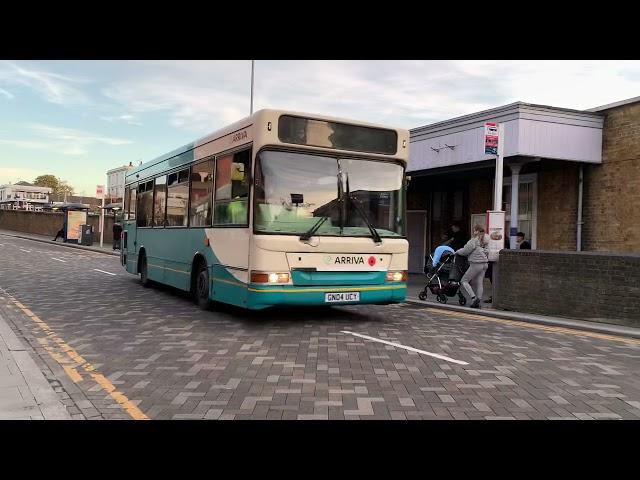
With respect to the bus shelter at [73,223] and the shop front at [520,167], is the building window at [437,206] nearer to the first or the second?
the shop front at [520,167]

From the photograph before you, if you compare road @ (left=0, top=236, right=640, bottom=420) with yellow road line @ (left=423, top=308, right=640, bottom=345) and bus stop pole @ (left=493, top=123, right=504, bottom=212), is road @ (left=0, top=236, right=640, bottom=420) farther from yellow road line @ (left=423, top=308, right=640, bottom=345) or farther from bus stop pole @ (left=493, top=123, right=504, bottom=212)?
bus stop pole @ (left=493, top=123, right=504, bottom=212)

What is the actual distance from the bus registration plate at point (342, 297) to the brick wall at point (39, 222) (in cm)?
3379

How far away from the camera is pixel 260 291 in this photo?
809 centimetres

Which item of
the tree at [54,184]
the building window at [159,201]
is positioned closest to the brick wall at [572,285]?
the building window at [159,201]

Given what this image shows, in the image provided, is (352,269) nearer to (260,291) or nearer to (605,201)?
(260,291)

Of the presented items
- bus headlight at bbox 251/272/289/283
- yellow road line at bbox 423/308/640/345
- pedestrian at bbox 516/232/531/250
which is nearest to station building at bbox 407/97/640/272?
pedestrian at bbox 516/232/531/250

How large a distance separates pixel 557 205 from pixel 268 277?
10.7 metres

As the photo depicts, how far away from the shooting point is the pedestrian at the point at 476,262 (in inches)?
452

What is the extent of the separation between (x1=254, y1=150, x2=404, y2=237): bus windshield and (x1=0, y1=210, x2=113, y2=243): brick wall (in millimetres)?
33677

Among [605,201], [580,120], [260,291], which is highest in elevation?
[580,120]

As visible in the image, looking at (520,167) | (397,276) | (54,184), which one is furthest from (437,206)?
(54,184)

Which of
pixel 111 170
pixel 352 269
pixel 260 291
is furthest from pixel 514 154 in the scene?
pixel 111 170

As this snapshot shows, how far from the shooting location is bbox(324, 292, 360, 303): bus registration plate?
8469 mm
